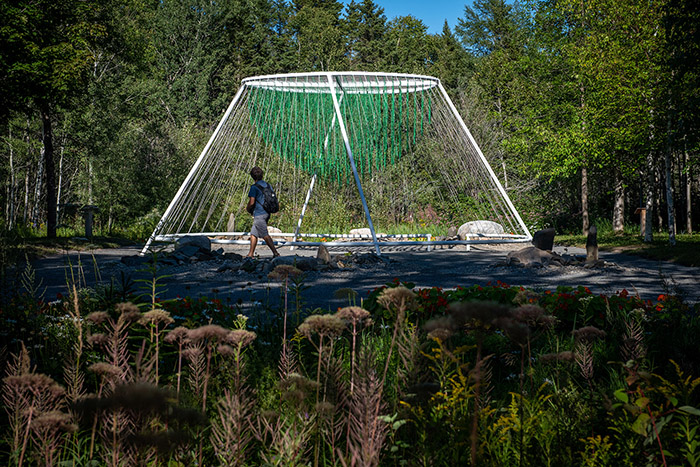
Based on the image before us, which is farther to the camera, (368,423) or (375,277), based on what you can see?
(375,277)

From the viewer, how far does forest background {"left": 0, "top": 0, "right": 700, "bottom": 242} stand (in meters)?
11.6

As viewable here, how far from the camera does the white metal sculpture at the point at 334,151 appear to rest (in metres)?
10.3

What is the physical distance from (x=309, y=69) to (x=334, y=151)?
23.1 meters

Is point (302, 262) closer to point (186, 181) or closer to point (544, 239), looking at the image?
point (186, 181)

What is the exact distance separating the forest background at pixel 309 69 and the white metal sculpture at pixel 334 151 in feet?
10.6

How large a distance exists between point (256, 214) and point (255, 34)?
1131 inches

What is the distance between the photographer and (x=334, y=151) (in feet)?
40.6

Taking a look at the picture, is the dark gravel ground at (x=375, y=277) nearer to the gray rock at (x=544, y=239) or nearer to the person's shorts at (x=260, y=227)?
the person's shorts at (x=260, y=227)

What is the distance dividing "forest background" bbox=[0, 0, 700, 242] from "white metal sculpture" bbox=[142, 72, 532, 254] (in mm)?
3219

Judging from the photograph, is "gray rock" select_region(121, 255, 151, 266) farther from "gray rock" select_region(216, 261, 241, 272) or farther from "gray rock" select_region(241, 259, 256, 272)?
"gray rock" select_region(241, 259, 256, 272)

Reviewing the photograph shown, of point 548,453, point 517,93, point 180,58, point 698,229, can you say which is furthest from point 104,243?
point 180,58

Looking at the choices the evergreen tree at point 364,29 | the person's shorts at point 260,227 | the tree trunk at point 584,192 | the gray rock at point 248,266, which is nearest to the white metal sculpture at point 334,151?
the person's shorts at point 260,227

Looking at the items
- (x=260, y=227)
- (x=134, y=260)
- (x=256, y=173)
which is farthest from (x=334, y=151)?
(x=134, y=260)

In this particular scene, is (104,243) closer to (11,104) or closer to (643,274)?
(11,104)
